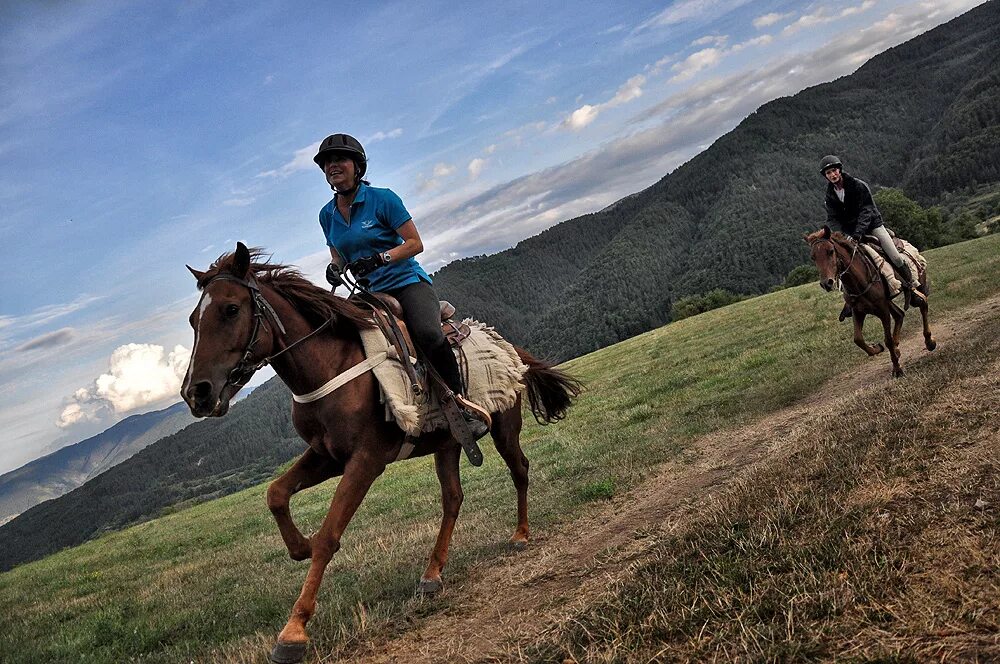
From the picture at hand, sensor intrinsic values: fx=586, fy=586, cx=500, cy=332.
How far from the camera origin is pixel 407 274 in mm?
6137

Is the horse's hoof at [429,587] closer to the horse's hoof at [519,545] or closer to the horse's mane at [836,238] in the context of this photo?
the horse's hoof at [519,545]

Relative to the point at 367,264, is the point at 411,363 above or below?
below

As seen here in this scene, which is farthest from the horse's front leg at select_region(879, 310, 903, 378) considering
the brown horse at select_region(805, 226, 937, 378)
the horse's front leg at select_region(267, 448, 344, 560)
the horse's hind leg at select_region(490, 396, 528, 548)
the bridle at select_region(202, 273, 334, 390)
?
the bridle at select_region(202, 273, 334, 390)

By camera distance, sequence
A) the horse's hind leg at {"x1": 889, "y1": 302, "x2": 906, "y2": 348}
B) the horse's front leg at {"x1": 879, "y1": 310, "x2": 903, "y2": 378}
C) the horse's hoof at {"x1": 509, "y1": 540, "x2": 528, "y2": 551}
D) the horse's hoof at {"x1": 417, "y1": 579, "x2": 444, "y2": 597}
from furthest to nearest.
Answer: the horse's hind leg at {"x1": 889, "y1": 302, "x2": 906, "y2": 348} → the horse's front leg at {"x1": 879, "y1": 310, "x2": 903, "y2": 378} → the horse's hoof at {"x1": 509, "y1": 540, "x2": 528, "y2": 551} → the horse's hoof at {"x1": 417, "y1": 579, "x2": 444, "y2": 597}

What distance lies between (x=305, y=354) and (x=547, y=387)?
4.24 m

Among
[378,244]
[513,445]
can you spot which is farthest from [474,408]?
[378,244]

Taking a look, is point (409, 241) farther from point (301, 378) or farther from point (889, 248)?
point (889, 248)

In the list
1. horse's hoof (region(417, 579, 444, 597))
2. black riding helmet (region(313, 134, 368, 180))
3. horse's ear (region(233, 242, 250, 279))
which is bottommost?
horse's hoof (region(417, 579, 444, 597))

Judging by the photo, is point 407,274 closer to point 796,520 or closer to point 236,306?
point 236,306

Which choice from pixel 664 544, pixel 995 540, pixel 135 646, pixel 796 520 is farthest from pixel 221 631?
pixel 995 540

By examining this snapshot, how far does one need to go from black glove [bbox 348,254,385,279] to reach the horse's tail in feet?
10.6

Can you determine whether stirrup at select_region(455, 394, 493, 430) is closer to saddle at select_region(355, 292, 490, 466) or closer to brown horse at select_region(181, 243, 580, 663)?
saddle at select_region(355, 292, 490, 466)

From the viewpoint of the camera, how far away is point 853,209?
12219 millimetres

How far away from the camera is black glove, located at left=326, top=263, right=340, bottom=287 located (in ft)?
19.4
